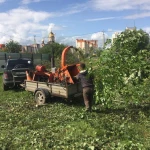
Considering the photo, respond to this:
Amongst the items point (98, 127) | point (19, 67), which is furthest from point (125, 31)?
point (19, 67)

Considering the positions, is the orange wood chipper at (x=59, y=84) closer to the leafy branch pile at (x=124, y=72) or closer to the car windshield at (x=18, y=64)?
the leafy branch pile at (x=124, y=72)

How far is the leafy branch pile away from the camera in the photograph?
853 centimetres

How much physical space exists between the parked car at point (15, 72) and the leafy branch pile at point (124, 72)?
22.8 ft

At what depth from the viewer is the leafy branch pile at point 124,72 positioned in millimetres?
8531

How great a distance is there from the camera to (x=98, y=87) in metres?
9.33

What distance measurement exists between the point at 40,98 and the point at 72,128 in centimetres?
485

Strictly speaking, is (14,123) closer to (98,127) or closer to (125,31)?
(98,127)

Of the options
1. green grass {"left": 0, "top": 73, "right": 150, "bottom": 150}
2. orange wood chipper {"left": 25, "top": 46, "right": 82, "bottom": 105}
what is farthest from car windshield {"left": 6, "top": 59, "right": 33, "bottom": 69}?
green grass {"left": 0, "top": 73, "right": 150, "bottom": 150}

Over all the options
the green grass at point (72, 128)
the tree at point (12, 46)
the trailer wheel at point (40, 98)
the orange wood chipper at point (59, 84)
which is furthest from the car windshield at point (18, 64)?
the tree at point (12, 46)

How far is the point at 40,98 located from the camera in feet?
39.3

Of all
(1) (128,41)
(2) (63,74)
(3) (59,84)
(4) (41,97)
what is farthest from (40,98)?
(1) (128,41)

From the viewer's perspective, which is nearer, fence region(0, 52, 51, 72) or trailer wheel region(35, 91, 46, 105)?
trailer wheel region(35, 91, 46, 105)

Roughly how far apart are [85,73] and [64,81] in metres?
1.32

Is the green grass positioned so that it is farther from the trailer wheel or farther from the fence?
Answer: the fence
